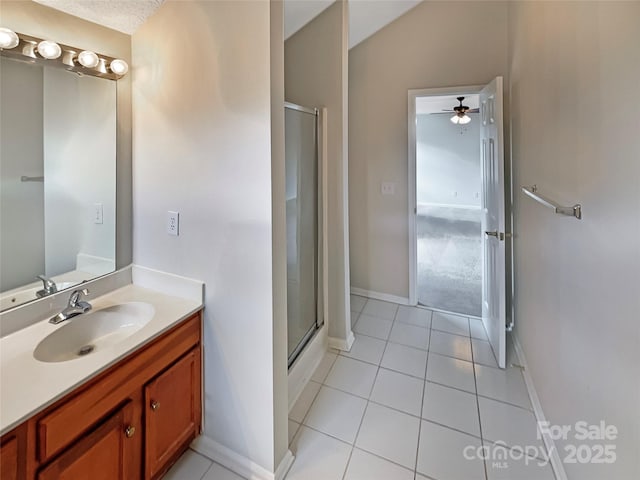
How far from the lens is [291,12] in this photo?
2.14 meters

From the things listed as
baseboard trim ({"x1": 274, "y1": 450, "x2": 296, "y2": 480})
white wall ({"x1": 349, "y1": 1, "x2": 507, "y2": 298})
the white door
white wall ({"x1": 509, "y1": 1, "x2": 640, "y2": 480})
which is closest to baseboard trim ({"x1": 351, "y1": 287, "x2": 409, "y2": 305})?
white wall ({"x1": 349, "y1": 1, "x2": 507, "y2": 298})

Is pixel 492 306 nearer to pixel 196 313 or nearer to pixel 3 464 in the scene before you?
pixel 196 313

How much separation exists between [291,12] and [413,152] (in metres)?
1.60

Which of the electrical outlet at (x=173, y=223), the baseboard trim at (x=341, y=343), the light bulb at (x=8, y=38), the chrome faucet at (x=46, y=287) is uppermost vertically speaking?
the light bulb at (x=8, y=38)

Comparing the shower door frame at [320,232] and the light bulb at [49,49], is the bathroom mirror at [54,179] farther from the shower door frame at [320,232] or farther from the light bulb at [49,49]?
the shower door frame at [320,232]

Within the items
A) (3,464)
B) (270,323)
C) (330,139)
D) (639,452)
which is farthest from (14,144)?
(639,452)

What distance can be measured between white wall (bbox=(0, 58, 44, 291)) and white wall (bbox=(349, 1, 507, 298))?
2578 mm

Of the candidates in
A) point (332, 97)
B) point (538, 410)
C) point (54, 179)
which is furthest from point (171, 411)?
point (332, 97)

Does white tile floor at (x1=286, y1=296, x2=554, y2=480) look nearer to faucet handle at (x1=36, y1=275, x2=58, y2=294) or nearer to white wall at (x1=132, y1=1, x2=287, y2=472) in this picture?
white wall at (x1=132, y1=1, x2=287, y2=472)

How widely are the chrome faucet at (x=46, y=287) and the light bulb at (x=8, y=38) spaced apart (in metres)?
0.90

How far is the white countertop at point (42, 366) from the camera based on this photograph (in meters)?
0.85

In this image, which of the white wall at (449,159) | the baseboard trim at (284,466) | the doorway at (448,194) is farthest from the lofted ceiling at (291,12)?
the white wall at (449,159)

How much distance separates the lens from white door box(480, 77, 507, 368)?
83.7 inches

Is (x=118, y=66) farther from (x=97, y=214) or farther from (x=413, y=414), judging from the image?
(x=413, y=414)
